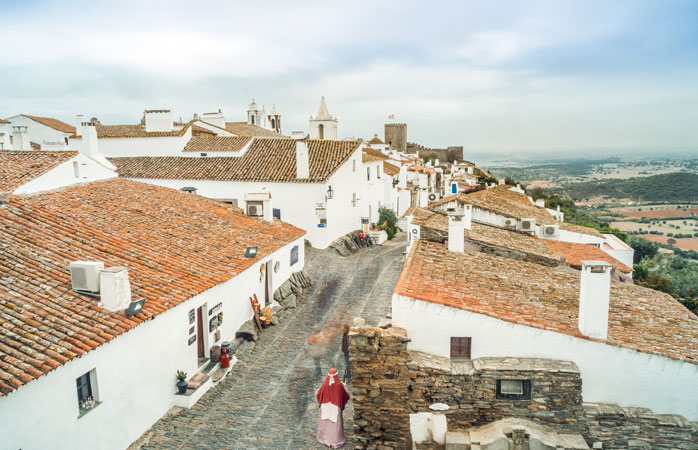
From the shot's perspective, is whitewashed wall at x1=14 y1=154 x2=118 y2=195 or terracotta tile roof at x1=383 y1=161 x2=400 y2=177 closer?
whitewashed wall at x1=14 y1=154 x2=118 y2=195

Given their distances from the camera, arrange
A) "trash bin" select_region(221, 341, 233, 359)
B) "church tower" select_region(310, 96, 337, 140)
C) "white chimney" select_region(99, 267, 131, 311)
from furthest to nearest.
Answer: "church tower" select_region(310, 96, 337, 140) → "trash bin" select_region(221, 341, 233, 359) → "white chimney" select_region(99, 267, 131, 311)

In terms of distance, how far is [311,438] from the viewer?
9.53 m

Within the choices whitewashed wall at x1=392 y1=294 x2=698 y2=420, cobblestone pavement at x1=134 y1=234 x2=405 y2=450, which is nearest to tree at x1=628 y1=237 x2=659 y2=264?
cobblestone pavement at x1=134 y1=234 x2=405 y2=450

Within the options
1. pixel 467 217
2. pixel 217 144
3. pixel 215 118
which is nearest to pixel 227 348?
pixel 467 217

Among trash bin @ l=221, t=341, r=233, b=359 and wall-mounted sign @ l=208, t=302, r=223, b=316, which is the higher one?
wall-mounted sign @ l=208, t=302, r=223, b=316

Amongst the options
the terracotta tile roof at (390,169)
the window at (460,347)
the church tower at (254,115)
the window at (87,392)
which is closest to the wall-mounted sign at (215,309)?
the window at (87,392)

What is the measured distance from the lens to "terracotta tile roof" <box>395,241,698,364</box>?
921 centimetres

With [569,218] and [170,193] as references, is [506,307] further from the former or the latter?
[569,218]

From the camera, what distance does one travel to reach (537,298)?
436 inches

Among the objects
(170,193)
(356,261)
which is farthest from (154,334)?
(356,261)

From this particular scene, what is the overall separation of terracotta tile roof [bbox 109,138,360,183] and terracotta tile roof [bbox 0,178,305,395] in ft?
23.5

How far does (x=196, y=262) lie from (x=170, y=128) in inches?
886

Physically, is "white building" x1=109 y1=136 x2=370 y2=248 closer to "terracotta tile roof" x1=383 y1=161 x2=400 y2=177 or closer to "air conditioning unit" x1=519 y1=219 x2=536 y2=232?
"terracotta tile roof" x1=383 y1=161 x2=400 y2=177

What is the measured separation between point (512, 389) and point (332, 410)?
327 cm
